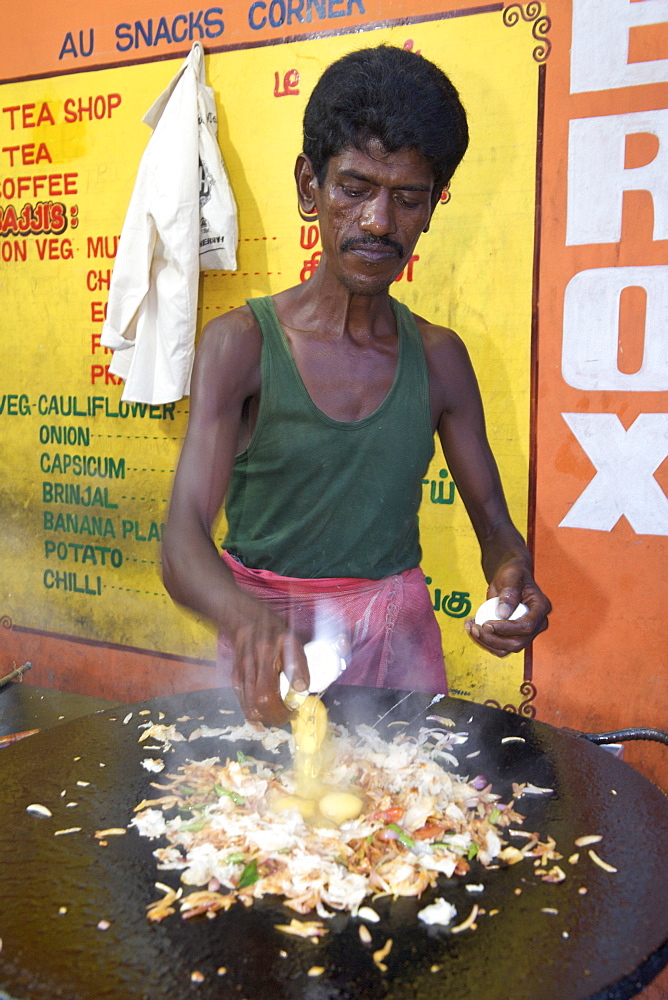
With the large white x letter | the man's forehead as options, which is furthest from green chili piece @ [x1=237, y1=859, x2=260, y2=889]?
the large white x letter

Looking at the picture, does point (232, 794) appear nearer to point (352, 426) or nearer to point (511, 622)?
point (511, 622)

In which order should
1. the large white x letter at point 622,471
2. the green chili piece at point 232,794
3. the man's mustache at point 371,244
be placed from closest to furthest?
the green chili piece at point 232,794
the man's mustache at point 371,244
the large white x letter at point 622,471

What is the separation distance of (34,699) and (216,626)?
2806 mm

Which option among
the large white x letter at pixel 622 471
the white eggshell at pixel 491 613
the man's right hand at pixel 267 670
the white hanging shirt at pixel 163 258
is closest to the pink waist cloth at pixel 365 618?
the white eggshell at pixel 491 613

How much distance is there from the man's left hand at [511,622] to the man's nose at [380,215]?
78 cm

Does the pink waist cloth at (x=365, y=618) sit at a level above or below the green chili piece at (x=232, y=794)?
above

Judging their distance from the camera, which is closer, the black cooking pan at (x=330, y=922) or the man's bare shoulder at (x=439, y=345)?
the black cooking pan at (x=330, y=922)

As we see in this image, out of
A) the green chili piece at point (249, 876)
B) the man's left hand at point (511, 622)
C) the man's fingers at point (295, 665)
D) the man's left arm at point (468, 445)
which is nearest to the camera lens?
the green chili piece at point (249, 876)

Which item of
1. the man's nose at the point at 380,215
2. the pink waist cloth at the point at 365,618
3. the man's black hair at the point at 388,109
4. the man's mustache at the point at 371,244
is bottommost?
the pink waist cloth at the point at 365,618

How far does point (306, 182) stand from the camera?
80.4 inches

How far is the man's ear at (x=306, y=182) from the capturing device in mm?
2023

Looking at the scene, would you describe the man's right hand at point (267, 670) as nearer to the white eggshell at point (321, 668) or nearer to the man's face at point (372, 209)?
the white eggshell at point (321, 668)

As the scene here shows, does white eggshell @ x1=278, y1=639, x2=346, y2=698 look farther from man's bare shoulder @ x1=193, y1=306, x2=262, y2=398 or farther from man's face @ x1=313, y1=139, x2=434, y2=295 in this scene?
man's face @ x1=313, y1=139, x2=434, y2=295

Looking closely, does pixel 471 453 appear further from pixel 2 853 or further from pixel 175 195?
pixel 175 195
